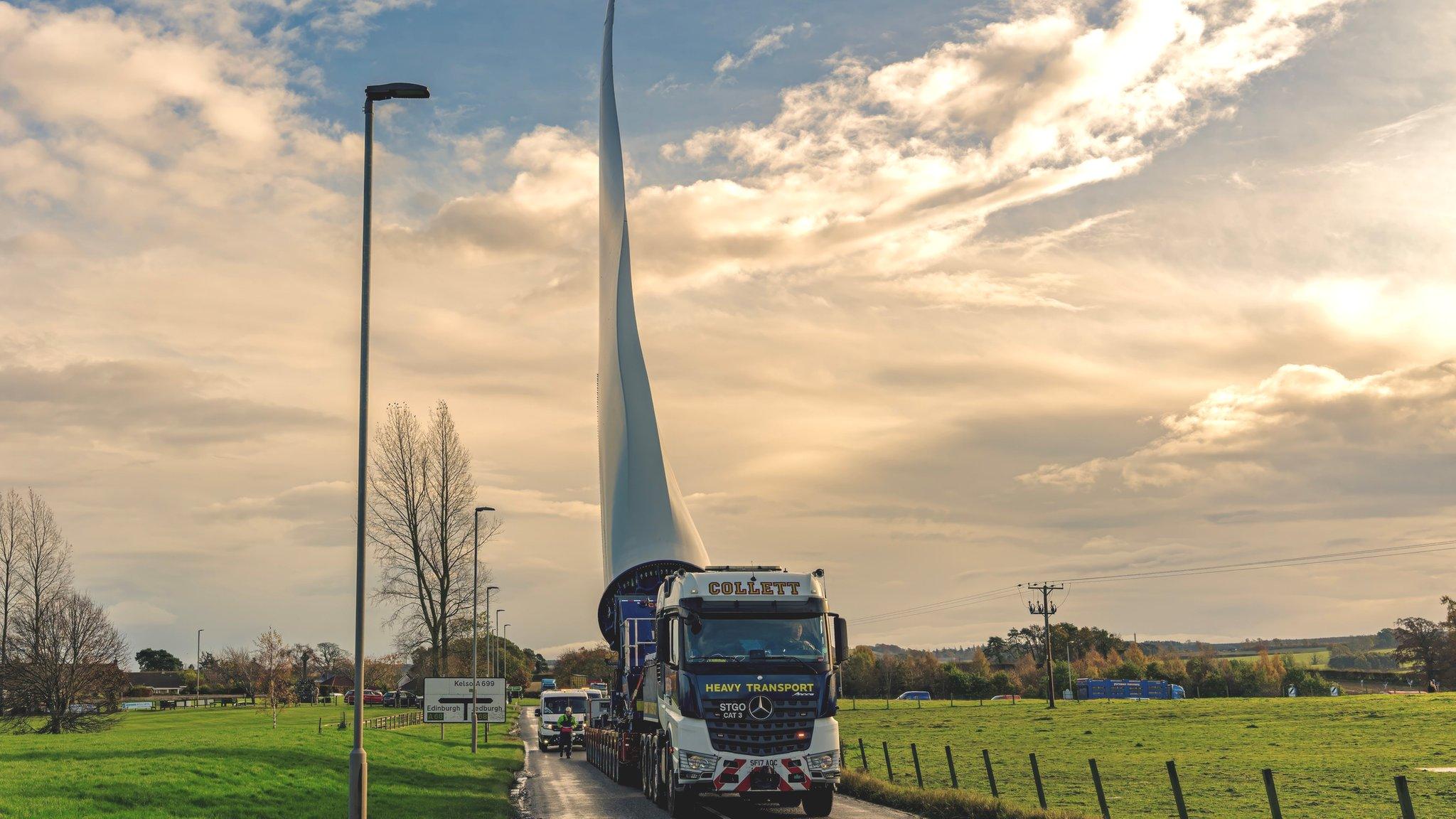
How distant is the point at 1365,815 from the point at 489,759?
30582mm

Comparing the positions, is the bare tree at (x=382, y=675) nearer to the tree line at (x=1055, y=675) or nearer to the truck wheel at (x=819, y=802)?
the tree line at (x=1055, y=675)

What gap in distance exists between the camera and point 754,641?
22094 millimetres

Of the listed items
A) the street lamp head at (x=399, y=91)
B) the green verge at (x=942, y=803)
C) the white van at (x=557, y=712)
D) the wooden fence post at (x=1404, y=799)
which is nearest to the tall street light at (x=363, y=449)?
the street lamp head at (x=399, y=91)

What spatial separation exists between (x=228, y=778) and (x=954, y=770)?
18.1m

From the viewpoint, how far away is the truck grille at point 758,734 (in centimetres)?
2145

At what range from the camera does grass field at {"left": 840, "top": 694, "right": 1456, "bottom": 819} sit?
28531 millimetres

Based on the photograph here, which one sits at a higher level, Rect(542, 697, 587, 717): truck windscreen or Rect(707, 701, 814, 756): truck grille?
Rect(707, 701, 814, 756): truck grille

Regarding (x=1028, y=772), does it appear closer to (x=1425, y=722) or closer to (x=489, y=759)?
(x=489, y=759)

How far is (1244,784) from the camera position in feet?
106

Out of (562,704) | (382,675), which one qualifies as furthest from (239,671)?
(562,704)

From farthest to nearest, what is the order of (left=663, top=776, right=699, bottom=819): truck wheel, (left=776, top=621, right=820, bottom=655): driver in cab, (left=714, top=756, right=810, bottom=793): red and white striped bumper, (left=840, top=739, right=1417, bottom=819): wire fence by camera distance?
(left=840, top=739, right=1417, bottom=819): wire fence
(left=663, top=776, right=699, bottom=819): truck wheel
(left=776, top=621, right=820, bottom=655): driver in cab
(left=714, top=756, right=810, bottom=793): red and white striped bumper

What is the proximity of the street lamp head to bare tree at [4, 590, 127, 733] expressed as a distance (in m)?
54.4

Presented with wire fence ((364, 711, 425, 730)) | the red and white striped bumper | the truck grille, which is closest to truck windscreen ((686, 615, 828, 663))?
the truck grille

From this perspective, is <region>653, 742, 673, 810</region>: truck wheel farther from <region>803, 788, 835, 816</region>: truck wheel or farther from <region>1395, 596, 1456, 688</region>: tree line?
<region>1395, 596, 1456, 688</region>: tree line
